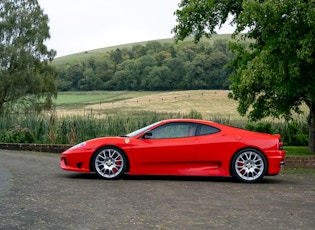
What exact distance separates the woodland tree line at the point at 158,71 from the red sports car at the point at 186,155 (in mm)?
61528

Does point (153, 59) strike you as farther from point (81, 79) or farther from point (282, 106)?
point (282, 106)

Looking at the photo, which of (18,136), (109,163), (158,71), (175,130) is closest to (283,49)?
(175,130)

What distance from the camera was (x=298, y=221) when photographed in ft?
24.2

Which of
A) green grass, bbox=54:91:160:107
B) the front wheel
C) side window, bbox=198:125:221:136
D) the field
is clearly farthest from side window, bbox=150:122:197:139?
green grass, bbox=54:91:160:107

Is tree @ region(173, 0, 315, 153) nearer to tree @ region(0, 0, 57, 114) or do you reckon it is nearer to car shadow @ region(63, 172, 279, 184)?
car shadow @ region(63, 172, 279, 184)

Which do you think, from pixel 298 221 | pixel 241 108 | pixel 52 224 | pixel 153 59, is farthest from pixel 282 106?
pixel 153 59

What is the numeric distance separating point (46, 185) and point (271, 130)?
1410 centimetres

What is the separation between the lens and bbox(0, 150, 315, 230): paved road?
702 cm

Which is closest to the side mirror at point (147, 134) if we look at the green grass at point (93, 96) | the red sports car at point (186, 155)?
the red sports car at point (186, 155)

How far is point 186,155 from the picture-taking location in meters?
11.7

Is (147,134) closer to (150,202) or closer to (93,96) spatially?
(150,202)

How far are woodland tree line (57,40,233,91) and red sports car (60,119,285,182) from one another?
61528 millimetres

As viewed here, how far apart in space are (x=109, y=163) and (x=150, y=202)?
323cm

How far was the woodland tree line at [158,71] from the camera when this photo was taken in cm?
8044
